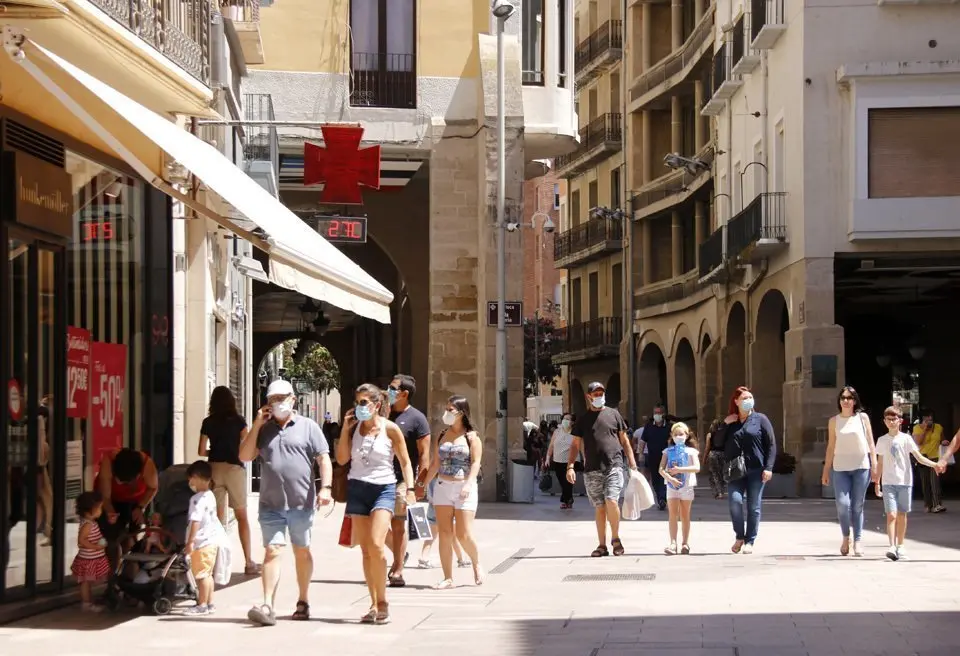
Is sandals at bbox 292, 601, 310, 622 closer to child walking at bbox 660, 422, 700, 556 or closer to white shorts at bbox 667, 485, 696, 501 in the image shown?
child walking at bbox 660, 422, 700, 556

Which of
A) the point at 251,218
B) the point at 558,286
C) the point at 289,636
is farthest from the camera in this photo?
the point at 558,286

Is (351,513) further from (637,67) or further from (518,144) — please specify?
(637,67)

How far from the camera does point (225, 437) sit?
52.6 ft

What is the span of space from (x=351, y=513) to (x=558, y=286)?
6556 cm

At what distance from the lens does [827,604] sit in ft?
42.9

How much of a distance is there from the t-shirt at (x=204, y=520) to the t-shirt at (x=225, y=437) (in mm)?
2938

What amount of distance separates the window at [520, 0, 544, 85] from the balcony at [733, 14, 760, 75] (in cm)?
632

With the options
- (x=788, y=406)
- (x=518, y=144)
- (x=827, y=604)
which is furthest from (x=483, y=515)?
(x=827, y=604)

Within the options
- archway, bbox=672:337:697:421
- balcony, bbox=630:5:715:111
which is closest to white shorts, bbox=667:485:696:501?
balcony, bbox=630:5:715:111

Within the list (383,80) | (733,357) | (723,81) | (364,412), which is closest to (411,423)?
(364,412)

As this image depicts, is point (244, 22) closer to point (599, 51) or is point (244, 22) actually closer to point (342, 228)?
point (342, 228)

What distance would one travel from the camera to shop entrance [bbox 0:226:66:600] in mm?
12875

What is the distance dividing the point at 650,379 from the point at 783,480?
79.7ft

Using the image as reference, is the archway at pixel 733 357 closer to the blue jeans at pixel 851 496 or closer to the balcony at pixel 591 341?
the balcony at pixel 591 341
